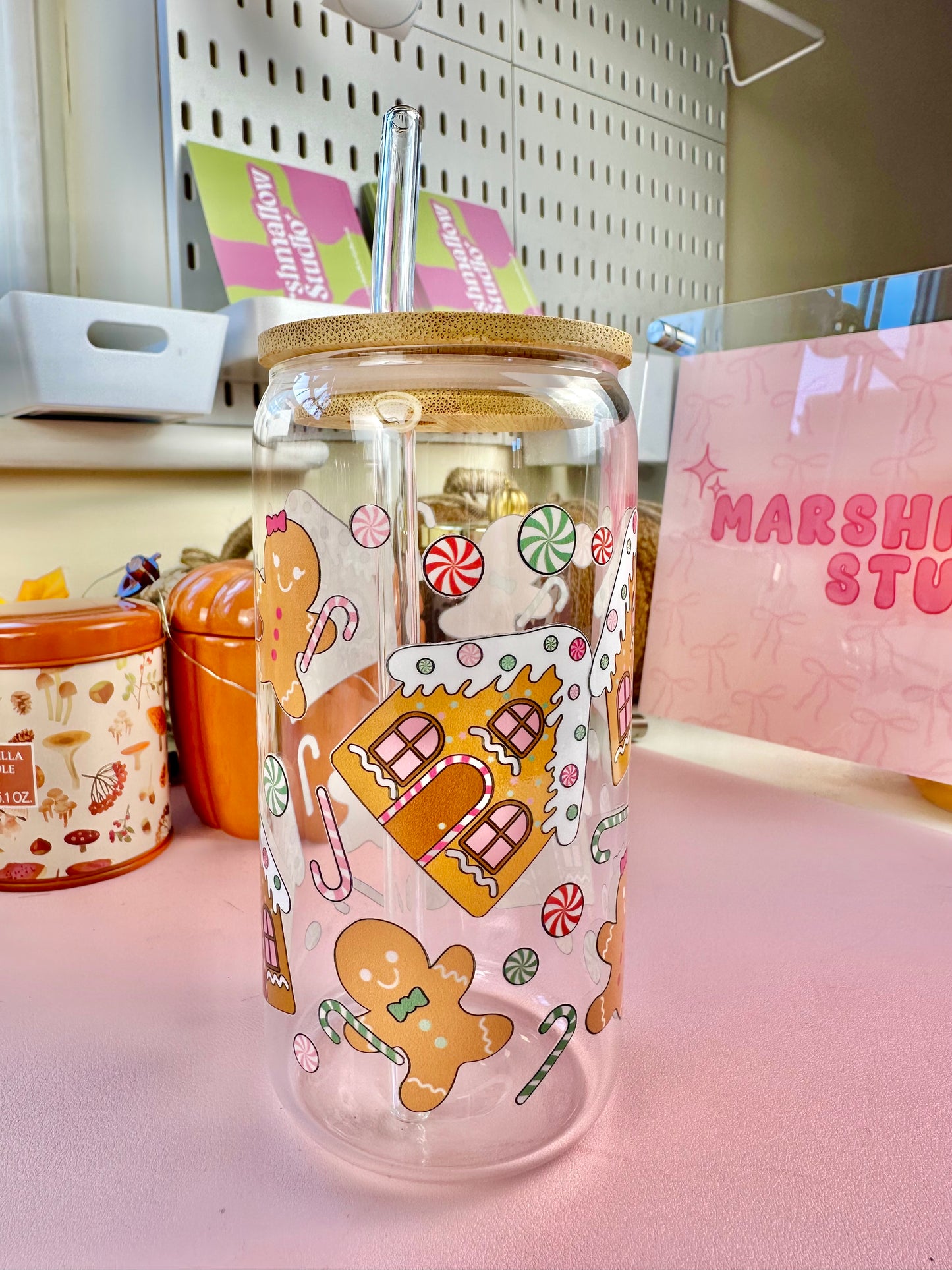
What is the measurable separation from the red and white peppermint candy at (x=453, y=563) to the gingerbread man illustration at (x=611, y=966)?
0.47ft

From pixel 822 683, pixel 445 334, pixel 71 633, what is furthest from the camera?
pixel 822 683

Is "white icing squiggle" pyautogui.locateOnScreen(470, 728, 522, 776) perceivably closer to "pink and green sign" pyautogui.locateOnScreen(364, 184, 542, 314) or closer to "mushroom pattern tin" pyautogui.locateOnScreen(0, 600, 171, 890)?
"mushroom pattern tin" pyautogui.locateOnScreen(0, 600, 171, 890)

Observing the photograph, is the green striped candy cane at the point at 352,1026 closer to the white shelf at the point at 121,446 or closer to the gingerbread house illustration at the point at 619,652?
the gingerbread house illustration at the point at 619,652

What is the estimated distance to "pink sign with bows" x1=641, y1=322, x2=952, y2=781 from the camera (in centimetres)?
60

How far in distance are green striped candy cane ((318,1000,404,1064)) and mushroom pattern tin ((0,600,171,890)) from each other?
0.26 metres

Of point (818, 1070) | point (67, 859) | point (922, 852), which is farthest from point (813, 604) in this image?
point (67, 859)

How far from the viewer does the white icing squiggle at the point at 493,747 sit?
31 centimetres

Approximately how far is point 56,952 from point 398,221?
0.38m

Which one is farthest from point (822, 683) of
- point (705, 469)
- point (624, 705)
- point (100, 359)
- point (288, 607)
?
point (100, 359)

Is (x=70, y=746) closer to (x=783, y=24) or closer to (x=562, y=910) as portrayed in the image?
(x=562, y=910)

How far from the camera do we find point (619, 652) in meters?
0.34

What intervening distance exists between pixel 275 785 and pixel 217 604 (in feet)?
0.85

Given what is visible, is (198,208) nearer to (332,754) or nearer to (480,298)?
(480,298)

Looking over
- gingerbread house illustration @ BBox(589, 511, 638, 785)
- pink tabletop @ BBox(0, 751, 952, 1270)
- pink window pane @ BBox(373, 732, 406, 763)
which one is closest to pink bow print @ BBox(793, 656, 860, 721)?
pink tabletop @ BBox(0, 751, 952, 1270)
